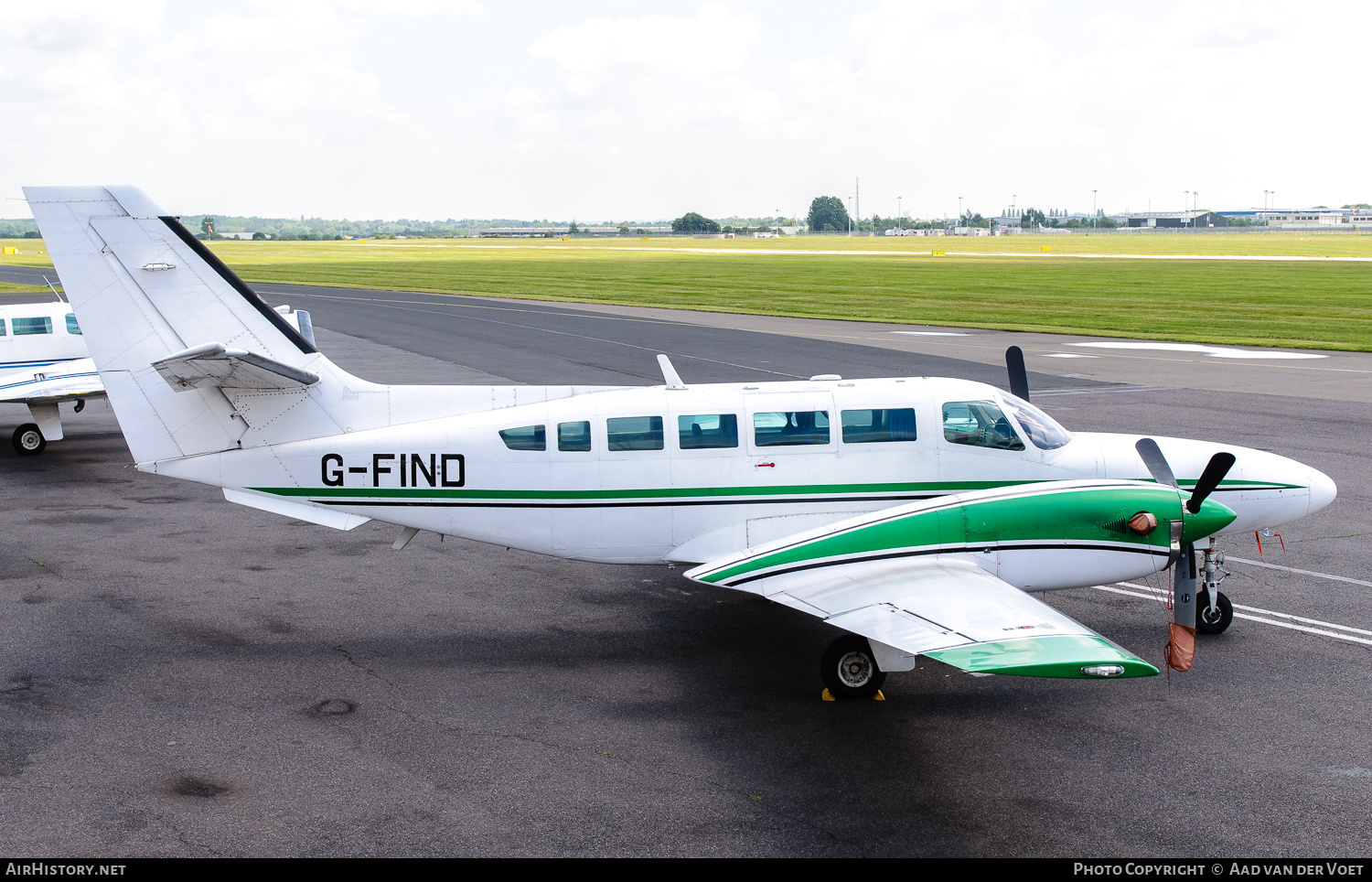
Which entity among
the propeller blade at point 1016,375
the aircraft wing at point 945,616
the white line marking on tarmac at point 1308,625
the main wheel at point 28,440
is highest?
the propeller blade at point 1016,375

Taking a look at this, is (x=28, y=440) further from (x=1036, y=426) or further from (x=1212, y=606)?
(x=1212, y=606)

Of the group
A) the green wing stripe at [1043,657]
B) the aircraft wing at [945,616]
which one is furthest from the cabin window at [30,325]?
the green wing stripe at [1043,657]

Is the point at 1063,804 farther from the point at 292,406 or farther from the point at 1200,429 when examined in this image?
the point at 1200,429

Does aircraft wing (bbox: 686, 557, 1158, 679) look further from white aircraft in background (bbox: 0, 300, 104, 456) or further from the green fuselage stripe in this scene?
white aircraft in background (bbox: 0, 300, 104, 456)

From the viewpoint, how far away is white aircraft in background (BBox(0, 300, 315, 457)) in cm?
2208

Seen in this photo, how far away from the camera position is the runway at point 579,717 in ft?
26.2

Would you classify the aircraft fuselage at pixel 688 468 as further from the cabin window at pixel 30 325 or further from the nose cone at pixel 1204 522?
the cabin window at pixel 30 325

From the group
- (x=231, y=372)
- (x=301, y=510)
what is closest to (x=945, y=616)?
(x=301, y=510)

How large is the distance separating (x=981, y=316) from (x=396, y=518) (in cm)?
4291

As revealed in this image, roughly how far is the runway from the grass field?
3288cm

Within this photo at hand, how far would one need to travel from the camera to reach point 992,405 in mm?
12172

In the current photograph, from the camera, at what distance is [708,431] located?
12070 millimetres

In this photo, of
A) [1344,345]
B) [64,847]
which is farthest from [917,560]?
[1344,345]

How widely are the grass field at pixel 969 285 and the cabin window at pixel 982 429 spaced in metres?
31.8
